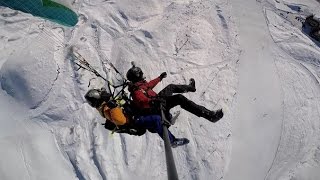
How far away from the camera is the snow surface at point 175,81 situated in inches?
375

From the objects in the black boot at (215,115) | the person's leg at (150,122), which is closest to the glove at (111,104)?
the person's leg at (150,122)

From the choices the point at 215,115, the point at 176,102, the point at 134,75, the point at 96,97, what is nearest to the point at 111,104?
the point at 96,97

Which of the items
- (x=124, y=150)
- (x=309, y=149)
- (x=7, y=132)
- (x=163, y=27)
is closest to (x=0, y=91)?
(x=7, y=132)

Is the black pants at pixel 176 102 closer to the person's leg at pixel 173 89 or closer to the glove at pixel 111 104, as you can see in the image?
the person's leg at pixel 173 89

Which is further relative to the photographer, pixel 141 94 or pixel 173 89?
pixel 173 89

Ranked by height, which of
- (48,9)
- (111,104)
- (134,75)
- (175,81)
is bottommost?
(175,81)

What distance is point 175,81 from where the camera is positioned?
1052 cm

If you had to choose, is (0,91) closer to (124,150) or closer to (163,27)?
(124,150)

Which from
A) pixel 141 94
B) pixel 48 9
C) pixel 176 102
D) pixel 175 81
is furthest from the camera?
pixel 175 81

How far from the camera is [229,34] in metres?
11.4

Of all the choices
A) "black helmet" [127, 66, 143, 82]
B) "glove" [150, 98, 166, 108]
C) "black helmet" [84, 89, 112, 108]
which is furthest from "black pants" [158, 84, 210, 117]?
"black helmet" [84, 89, 112, 108]

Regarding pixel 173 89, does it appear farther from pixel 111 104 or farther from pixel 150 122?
pixel 111 104

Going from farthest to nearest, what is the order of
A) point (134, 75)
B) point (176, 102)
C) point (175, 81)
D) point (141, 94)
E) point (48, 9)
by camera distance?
point (175, 81)
point (48, 9)
point (176, 102)
point (134, 75)
point (141, 94)

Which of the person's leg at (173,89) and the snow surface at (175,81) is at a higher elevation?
the person's leg at (173,89)
